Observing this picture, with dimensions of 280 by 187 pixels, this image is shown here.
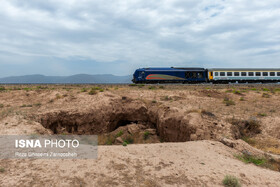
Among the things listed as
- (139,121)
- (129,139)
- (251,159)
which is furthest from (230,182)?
(139,121)

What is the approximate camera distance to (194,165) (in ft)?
24.7

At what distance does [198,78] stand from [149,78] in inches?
475

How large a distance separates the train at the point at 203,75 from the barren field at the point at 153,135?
46.7 ft

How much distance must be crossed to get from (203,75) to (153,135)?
26.3 metres

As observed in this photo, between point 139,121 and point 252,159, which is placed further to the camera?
point 139,121

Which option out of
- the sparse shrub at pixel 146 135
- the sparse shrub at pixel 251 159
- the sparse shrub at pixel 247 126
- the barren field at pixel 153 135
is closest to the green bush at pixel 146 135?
the sparse shrub at pixel 146 135

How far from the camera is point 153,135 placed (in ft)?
65.8

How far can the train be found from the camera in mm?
38719

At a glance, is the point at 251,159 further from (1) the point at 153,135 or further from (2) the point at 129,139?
(2) the point at 129,139

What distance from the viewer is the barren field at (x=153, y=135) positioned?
6.39 metres

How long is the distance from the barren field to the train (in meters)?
14.2

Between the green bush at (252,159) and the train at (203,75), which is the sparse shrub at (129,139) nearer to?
the green bush at (252,159)

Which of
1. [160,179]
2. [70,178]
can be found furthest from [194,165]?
[70,178]

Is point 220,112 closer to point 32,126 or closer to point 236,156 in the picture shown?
point 236,156
